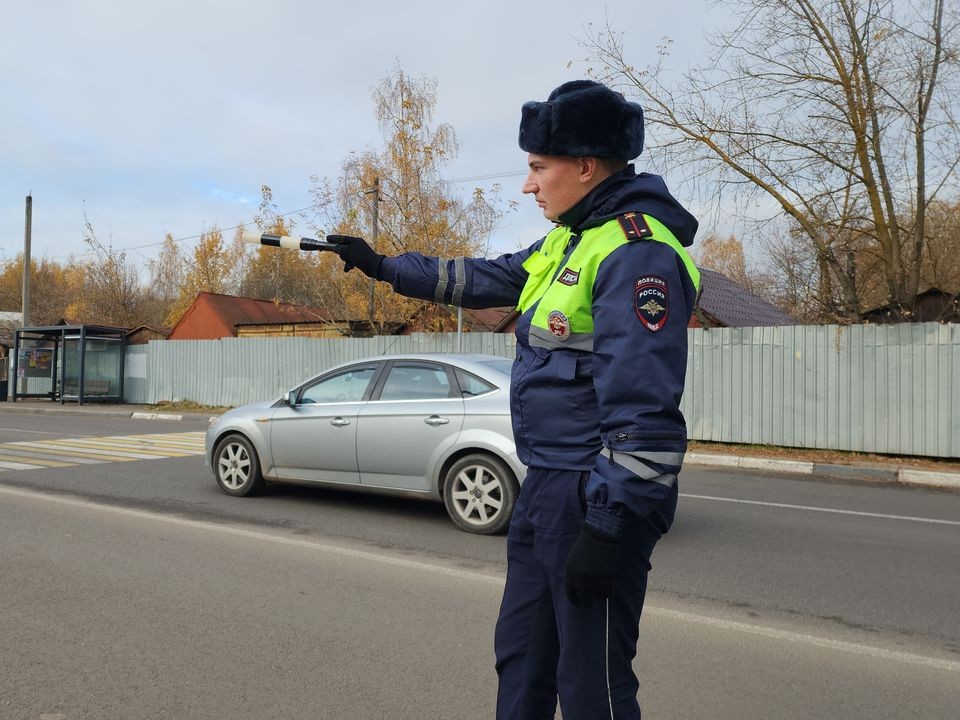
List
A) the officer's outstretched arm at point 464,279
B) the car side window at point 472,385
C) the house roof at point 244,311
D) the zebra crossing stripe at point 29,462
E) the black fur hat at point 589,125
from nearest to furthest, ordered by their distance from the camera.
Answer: the black fur hat at point 589,125, the officer's outstretched arm at point 464,279, the car side window at point 472,385, the zebra crossing stripe at point 29,462, the house roof at point 244,311

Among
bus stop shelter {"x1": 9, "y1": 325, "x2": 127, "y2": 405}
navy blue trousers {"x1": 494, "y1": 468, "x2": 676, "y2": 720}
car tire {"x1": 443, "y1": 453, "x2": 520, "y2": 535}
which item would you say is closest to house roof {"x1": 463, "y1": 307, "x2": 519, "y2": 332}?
car tire {"x1": 443, "y1": 453, "x2": 520, "y2": 535}

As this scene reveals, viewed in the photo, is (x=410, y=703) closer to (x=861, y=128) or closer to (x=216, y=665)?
(x=216, y=665)

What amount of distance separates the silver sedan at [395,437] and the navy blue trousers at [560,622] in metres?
4.14

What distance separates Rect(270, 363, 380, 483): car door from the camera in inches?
293

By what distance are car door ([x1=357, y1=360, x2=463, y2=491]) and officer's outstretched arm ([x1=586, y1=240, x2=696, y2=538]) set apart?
16.1ft

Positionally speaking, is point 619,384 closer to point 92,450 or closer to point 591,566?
point 591,566

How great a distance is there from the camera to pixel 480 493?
6672 millimetres

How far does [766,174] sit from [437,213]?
9.90m

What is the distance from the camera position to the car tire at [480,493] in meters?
6.55

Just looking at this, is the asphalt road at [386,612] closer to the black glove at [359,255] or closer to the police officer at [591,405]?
the police officer at [591,405]

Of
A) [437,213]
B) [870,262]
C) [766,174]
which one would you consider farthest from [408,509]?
[437,213]

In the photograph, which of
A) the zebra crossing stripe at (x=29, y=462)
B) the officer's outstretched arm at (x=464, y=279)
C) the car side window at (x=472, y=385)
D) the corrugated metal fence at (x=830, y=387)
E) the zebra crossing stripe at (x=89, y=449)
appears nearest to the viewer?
the officer's outstretched arm at (x=464, y=279)

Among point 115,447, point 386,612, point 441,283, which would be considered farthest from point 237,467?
point 441,283

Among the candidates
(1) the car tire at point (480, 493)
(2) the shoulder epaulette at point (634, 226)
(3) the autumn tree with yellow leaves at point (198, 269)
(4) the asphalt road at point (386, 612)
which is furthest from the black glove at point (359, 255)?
(3) the autumn tree with yellow leaves at point (198, 269)
